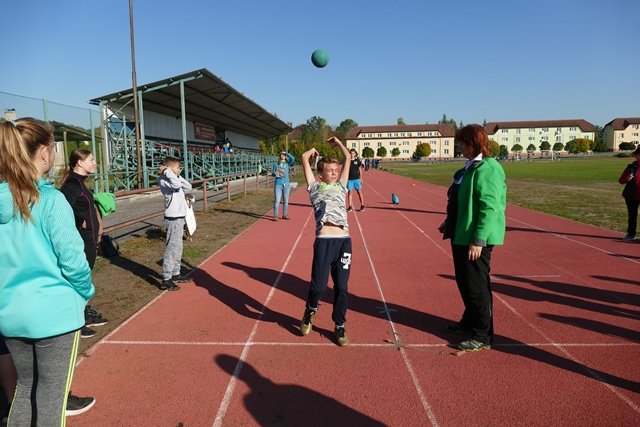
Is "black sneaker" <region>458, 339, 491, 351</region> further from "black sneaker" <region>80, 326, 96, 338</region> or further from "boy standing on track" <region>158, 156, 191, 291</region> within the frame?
"boy standing on track" <region>158, 156, 191, 291</region>

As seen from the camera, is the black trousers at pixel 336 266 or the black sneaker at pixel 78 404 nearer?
the black sneaker at pixel 78 404

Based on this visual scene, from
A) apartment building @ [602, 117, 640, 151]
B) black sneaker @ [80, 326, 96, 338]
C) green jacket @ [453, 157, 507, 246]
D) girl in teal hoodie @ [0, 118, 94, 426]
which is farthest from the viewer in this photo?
apartment building @ [602, 117, 640, 151]

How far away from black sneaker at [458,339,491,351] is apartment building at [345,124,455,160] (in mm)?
116300

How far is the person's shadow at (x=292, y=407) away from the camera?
2807mm

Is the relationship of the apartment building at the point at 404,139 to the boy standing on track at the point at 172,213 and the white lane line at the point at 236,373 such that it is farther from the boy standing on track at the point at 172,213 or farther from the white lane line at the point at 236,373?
the white lane line at the point at 236,373

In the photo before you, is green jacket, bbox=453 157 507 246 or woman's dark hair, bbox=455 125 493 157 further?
woman's dark hair, bbox=455 125 493 157

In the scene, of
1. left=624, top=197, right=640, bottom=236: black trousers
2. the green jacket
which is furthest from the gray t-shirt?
left=624, top=197, right=640, bottom=236: black trousers

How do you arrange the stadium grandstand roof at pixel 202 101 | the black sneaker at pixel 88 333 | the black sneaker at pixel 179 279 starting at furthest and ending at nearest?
the stadium grandstand roof at pixel 202 101 < the black sneaker at pixel 179 279 < the black sneaker at pixel 88 333

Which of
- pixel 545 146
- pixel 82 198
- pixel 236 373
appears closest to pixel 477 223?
pixel 236 373

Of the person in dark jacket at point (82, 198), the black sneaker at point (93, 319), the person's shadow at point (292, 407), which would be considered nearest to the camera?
the person's shadow at point (292, 407)

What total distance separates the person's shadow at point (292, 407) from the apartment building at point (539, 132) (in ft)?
415

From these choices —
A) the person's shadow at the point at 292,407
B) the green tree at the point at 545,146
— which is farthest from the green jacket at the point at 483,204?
the green tree at the point at 545,146

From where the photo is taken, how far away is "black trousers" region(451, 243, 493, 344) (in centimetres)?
380

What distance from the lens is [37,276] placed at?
6.32 feet
